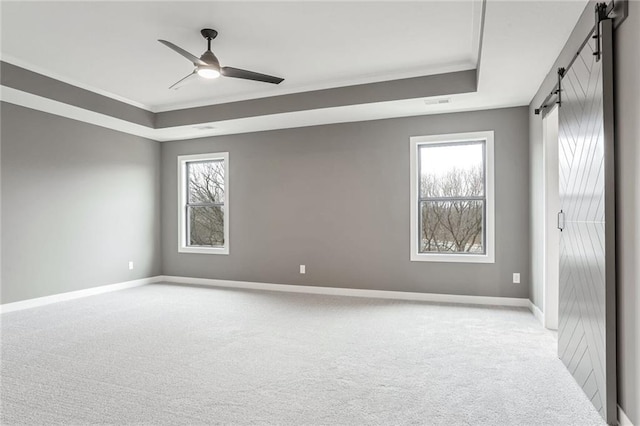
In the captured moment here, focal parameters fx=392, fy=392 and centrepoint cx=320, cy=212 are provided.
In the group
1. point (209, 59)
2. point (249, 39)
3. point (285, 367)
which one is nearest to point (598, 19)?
point (249, 39)

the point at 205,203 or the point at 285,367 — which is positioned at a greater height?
the point at 205,203

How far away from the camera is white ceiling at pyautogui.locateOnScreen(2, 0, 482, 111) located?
3.14 m

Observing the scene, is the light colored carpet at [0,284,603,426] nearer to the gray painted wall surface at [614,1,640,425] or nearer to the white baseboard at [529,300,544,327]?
the white baseboard at [529,300,544,327]

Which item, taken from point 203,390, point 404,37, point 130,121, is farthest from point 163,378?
point 130,121

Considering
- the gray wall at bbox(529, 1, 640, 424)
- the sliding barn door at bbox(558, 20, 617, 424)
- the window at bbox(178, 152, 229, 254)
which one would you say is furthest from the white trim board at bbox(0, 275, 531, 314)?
the gray wall at bbox(529, 1, 640, 424)

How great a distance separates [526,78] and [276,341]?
3526mm

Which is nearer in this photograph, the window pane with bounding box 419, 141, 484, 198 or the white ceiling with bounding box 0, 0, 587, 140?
the white ceiling with bounding box 0, 0, 587, 140

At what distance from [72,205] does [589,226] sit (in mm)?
5875

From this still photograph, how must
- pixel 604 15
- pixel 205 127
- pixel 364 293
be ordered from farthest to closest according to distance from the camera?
pixel 205 127, pixel 364 293, pixel 604 15

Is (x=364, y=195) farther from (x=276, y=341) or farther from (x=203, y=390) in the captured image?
(x=203, y=390)

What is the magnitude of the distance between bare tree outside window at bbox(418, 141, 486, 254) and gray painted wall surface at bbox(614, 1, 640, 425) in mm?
3062

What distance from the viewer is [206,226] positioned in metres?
6.75

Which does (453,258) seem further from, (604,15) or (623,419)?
(604,15)

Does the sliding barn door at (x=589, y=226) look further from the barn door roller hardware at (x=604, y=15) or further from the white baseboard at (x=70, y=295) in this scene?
the white baseboard at (x=70, y=295)
